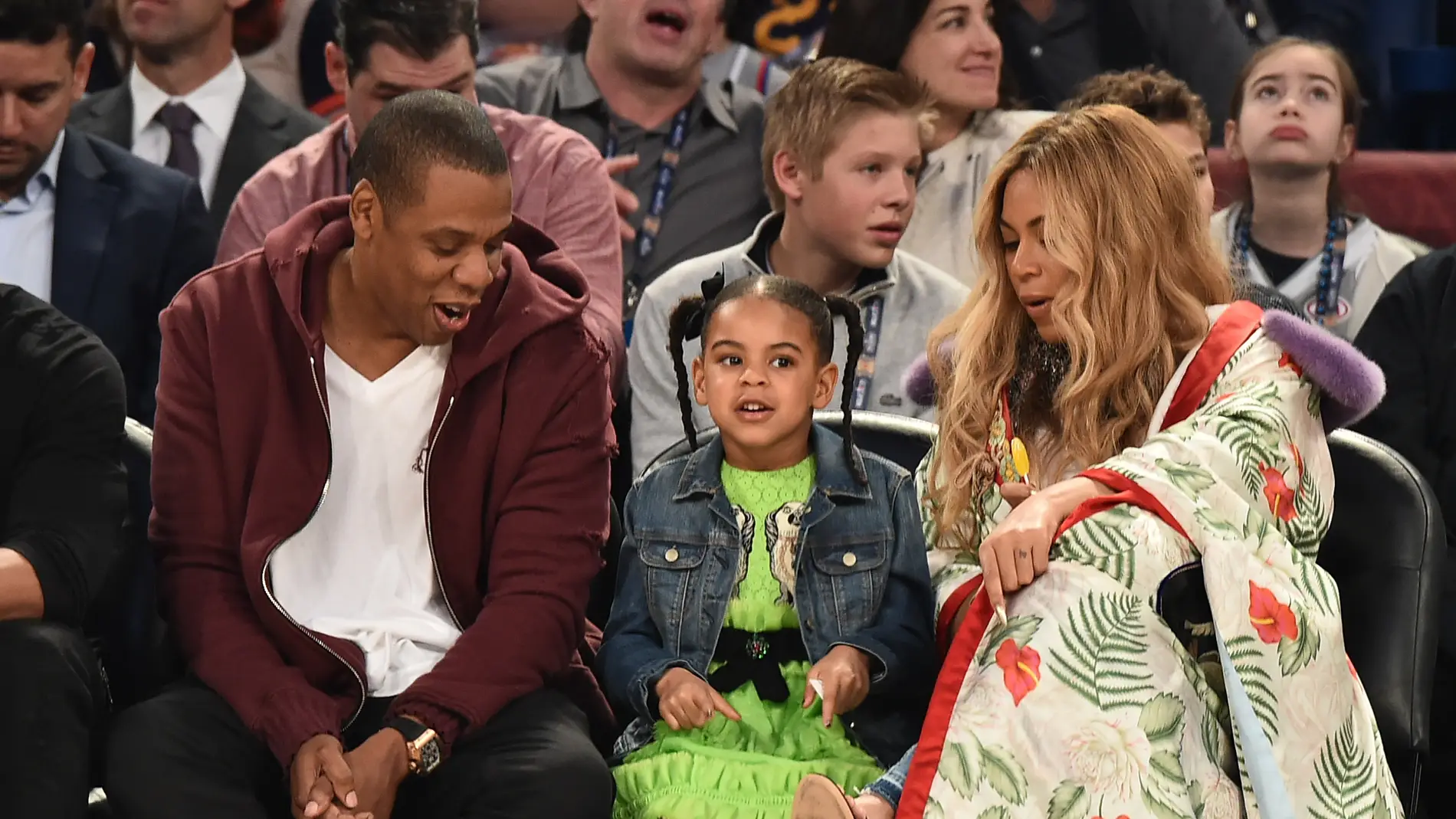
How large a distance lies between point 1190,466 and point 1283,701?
0.29 meters

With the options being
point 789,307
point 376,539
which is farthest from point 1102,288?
point 376,539

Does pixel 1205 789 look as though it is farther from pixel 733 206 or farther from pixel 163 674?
pixel 733 206

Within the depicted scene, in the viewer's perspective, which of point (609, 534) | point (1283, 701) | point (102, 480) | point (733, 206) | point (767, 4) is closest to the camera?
point (1283, 701)

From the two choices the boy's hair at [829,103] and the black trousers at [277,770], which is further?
the boy's hair at [829,103]

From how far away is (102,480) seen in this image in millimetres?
2410

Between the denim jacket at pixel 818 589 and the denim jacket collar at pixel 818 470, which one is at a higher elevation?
the denim jacket collar at pixel 818 470

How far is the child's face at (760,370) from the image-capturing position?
245 cm

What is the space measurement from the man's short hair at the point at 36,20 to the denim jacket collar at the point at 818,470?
4.83 ft

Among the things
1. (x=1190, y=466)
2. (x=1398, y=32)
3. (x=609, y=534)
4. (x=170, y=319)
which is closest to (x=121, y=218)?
(x=170, y=319)

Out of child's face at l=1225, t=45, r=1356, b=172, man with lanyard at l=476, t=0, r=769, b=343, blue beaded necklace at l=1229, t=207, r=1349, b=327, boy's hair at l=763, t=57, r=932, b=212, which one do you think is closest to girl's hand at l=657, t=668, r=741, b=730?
boy's hair at l=763, t=57, r=932, b=212

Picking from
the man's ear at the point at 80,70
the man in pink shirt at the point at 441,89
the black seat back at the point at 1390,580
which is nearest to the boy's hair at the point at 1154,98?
the man in pink shirt at the point at 441,89

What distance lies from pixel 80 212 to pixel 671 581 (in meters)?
1.49

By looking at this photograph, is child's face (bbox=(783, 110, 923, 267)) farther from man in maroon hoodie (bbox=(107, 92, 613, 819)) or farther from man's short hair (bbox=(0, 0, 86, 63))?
man's short hair (bbox=(0, 0, 86, 63))

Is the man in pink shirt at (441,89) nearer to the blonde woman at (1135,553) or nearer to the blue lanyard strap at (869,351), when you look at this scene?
the blue lanyard strap at (869,351)
